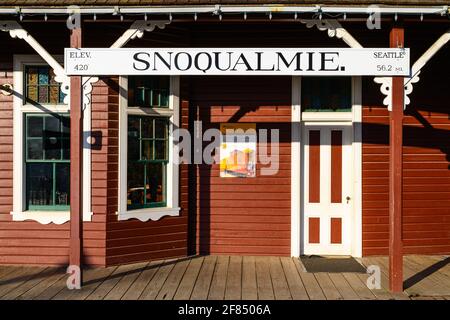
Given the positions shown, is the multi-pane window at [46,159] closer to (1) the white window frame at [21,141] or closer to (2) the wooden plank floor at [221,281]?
(1) the white window frame at [21,141]

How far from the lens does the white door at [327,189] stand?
29.1ft

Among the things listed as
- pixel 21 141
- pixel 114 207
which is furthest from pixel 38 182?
pixel 114 207

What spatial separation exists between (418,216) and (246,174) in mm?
2943

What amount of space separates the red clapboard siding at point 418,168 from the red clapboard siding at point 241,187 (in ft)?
4.43

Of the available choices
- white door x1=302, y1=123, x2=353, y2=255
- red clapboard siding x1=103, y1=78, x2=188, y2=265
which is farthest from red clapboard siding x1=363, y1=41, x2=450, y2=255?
red clapboard siding x1=103, y1=78, x2=188, y2=265

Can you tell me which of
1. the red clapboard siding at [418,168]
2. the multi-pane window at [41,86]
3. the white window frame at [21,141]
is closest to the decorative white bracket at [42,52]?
the white window frame at [21,141]

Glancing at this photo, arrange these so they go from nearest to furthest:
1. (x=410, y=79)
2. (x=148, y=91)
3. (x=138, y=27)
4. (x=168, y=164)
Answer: (x=410, y=79) → (x=138, y=27) → (x=148, y=91) → (x=168, y=164)

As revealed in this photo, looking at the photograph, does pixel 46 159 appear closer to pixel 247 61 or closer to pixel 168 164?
pixel 168 164

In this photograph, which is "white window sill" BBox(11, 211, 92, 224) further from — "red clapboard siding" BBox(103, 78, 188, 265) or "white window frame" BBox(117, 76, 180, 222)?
"white window frame" BBox(117, 76, 180, 222)

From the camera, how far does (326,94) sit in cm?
886

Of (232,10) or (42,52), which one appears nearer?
(232,10)

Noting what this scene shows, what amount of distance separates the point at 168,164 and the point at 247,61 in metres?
2.72

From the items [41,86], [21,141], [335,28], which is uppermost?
[335,28]
